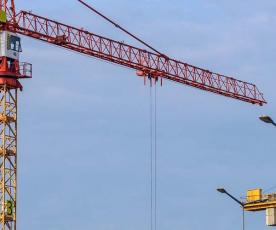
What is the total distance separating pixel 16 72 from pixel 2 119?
813 cm

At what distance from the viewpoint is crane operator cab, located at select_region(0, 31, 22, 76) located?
593ft

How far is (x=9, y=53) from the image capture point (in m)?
182

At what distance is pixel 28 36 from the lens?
613ft

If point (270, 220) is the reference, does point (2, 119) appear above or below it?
above

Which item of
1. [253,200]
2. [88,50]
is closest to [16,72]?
[88,50]

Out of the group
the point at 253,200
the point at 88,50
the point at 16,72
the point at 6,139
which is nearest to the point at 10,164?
the point at 6,139

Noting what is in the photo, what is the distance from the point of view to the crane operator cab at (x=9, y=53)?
181m

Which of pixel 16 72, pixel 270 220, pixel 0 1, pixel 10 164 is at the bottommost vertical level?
pixel 270 220

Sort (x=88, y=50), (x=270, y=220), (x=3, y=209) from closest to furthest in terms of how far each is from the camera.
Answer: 1. (x=270, y=220)
2. (x=3, y=209)
3. (x=88, y=50)

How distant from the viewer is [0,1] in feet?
604

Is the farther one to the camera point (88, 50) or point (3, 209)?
point (88, 50)

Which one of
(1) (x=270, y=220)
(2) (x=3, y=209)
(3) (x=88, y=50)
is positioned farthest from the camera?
(3) (x=88, y=50)

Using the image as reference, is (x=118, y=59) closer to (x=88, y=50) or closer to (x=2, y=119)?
(x=88, y=50)

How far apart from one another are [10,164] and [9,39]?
20508 mm
